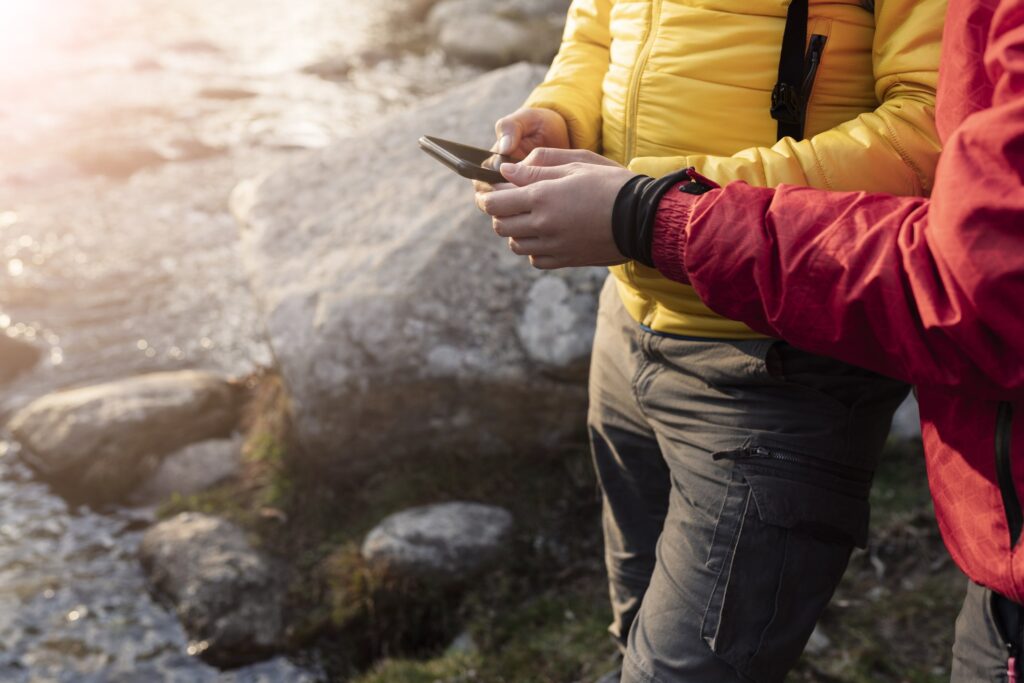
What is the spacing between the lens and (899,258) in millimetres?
1593

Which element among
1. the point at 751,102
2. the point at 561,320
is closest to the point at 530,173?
the point at 751,102

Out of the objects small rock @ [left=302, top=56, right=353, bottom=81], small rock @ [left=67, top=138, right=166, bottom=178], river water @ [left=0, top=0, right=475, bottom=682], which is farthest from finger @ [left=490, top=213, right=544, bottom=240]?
small rock @ [left=302, top=56, right=353, bottom=81]

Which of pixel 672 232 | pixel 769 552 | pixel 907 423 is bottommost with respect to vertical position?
pixel 907 423

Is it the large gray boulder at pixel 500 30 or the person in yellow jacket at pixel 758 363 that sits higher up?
the person in yellow jacket at pixel 758 363

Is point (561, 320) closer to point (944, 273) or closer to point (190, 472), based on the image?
A: point (190, 472)

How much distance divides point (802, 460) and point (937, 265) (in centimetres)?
66

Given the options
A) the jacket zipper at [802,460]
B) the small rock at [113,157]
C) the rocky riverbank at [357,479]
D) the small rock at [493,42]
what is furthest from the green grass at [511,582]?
the small rock at [493,42]

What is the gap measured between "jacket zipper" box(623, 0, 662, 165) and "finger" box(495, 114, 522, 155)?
12.9 inches

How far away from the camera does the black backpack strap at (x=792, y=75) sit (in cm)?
203

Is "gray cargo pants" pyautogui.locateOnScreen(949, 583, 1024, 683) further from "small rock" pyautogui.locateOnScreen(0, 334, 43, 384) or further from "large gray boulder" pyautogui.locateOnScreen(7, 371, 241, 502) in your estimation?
"small rock" pyautogui.locateOnScreen(0, 334, 43, 384)

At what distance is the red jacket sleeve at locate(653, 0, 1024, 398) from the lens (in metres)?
1.41

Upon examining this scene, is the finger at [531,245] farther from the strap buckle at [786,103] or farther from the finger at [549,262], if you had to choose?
the strap buckle at [786,103]

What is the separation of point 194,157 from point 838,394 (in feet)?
29.6

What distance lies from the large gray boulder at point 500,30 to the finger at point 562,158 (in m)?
9.56
